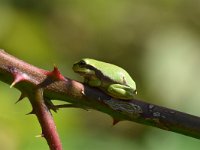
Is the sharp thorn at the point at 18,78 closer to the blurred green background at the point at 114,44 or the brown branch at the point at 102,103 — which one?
the brown branch at the point at 102,103

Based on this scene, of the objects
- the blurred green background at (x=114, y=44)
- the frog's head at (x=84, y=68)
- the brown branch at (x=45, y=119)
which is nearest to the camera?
the brown branch at (x=45, y=119)

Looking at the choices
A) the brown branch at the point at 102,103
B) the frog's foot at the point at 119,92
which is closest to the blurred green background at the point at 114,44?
the frog's foot at the point at 119,92

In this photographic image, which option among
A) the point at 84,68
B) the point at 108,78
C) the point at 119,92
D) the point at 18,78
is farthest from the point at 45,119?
the point at 84,68

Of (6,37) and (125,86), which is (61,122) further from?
(125,86)

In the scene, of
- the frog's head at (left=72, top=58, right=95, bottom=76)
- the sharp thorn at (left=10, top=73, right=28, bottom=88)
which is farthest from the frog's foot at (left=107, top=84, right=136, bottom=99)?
the sharp thorn at (left=10, top=73, right=28, bottom=88)

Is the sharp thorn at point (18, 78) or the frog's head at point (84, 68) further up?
the sharp thorn at point (18, 78)

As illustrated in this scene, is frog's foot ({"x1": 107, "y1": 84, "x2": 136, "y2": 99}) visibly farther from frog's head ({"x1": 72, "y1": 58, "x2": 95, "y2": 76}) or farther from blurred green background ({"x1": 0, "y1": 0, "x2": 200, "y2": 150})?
blurred green background ({"x1": 0, "y1": 0, "x2": 200, "y2": 150})
